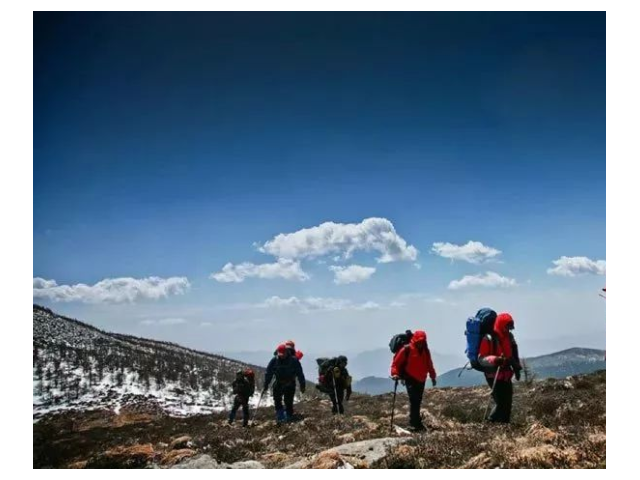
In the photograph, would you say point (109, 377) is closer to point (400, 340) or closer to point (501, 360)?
point (400, 340)

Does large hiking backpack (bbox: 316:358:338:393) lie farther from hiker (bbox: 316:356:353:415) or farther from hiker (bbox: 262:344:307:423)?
hiker (bbox: 262:344:307:423)

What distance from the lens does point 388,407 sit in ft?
61.4

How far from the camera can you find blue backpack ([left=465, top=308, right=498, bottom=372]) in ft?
31.8

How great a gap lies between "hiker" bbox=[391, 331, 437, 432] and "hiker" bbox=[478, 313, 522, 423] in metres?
1.51

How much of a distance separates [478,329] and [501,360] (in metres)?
0.79

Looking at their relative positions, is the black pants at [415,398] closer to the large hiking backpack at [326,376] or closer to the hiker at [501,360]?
the hiker at [501,360]

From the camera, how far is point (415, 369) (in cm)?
1084

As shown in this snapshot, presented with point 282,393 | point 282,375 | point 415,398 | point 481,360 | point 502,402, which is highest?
point 481,360

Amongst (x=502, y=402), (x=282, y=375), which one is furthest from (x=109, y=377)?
(x=502, y=402)

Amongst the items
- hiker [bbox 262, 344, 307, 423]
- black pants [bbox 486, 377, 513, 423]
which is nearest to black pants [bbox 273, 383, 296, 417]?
hiker [bbox 262, 344, 307, 423]

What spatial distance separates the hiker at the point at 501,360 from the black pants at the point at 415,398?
175cm

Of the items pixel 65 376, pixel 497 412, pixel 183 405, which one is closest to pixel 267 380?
pixel 497 412
